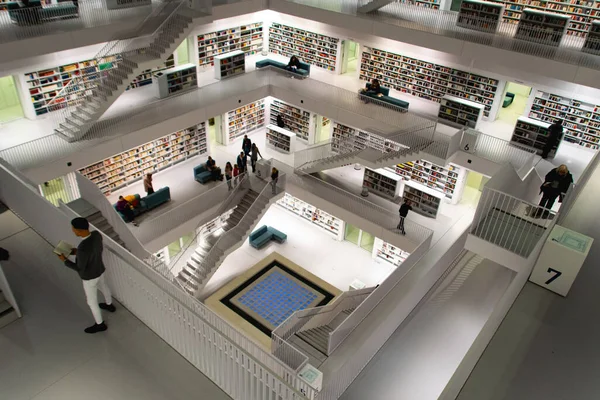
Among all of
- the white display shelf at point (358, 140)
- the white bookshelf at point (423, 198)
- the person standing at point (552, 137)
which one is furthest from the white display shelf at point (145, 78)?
the person standing at point (552, 137)

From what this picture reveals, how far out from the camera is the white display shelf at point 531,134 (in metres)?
13.8

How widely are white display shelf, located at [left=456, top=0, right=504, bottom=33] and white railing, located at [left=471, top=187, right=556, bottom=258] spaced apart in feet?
23.3

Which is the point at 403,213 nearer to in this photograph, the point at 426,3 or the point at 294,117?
the point at 294,117

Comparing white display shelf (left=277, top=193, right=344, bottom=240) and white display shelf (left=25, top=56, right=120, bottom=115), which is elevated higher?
white display shelf (left=25, top=56, right=120, bottom=115)

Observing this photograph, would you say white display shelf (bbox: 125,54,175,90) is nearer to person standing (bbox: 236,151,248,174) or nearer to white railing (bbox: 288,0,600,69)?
person standing (bbox: 236,151,248,174)

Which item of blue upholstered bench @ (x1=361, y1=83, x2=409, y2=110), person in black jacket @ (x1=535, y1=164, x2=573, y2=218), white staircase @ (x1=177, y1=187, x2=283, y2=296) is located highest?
person in black jacket @ (x1=535, y1=164, x2=573, y2=218)

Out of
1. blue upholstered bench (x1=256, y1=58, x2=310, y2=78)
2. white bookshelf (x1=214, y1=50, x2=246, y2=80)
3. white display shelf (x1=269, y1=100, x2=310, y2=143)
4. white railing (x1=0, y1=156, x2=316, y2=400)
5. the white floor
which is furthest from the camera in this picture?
white display shelf (x1=269, y1=100, x2=310, y2=143)

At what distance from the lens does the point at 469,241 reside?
9.67 metres

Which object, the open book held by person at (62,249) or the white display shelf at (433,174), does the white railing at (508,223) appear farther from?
the open book held by person at (62,249)

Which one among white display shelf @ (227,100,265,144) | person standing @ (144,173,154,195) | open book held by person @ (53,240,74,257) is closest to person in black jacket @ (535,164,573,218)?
open book held by person @ (53,240,74,257)

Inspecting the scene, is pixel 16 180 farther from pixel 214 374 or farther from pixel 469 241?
pixel 469 241

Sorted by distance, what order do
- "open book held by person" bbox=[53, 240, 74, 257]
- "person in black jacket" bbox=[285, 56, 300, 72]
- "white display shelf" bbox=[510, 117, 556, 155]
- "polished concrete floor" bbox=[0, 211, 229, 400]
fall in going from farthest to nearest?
1. "person in black jacket" bbox=[285, 56, 300, 72]
2. "white display shelf" bbox=[510, 117, 556, 155]
3. "open book held by person" bbox=[53, 240, 74, 257]
4. "polished concrete floor" bbox=[0, 211, 229, 400]

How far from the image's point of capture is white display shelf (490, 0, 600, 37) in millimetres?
14039

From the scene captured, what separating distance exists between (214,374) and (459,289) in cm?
726
